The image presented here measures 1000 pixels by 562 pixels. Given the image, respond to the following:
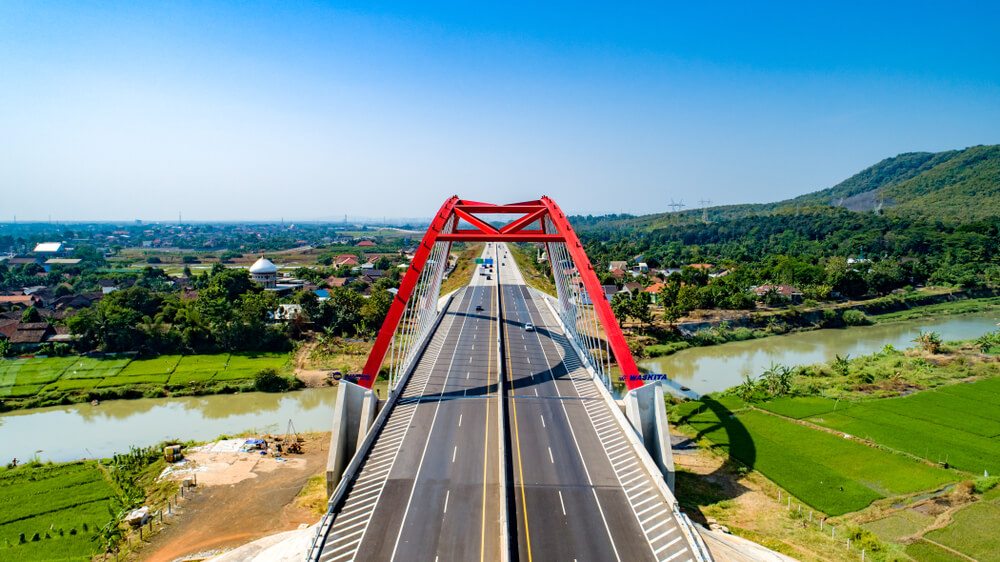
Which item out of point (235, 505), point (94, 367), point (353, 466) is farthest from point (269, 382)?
point (353, 466)

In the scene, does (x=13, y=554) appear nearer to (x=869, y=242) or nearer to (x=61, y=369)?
(x=61, y=369)

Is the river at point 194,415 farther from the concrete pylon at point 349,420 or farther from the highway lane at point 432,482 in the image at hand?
the highway lane at point 432,482

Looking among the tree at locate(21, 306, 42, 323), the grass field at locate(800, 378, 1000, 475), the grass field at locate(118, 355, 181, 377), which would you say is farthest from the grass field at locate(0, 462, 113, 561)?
the grass field at locate(800, 378, 1000, 475)

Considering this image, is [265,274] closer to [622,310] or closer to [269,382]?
[269,382]

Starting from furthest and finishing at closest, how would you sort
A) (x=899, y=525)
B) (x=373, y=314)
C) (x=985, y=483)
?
(x=373, y=314) → (x=985, y=483) → (x=899, y=525)

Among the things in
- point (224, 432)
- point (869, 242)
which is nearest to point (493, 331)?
point (224, 432)

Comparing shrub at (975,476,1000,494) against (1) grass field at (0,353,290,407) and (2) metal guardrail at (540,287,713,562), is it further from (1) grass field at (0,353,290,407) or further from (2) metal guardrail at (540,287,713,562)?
(1) grass field at (0,353,290,407)
